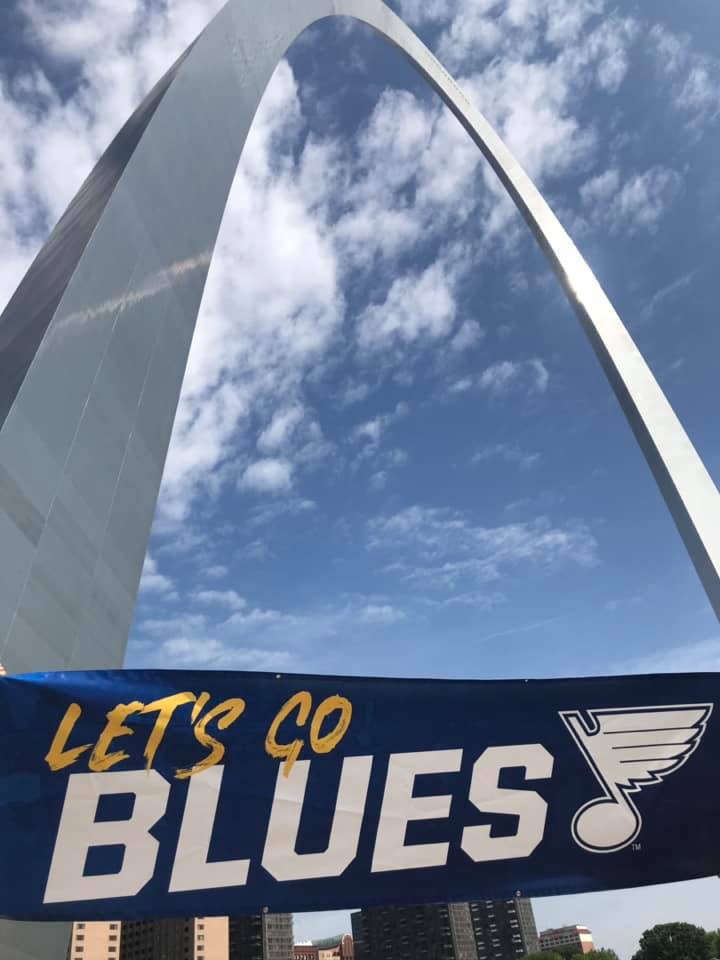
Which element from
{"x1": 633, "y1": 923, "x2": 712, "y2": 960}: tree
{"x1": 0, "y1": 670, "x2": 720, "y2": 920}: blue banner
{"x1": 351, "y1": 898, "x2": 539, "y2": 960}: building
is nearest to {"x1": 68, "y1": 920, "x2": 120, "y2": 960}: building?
{"x1": 351, "y1": 898, "x2": 539, "y2": 960}: building

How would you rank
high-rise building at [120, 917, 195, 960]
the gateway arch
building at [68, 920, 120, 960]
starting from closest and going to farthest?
the gateway arch
building at [68, 920, 120, 960]
high-rise building at [120, 917, 195, 960]

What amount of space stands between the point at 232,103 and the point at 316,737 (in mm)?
8566

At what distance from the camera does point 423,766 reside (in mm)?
3805

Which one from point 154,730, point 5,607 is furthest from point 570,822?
point 5,607

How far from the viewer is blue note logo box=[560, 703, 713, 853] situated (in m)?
3.97

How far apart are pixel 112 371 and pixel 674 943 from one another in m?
104

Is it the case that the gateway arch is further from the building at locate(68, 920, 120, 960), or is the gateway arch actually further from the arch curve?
the building at locate(68, 920, 120, 960)

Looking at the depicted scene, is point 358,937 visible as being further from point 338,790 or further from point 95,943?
point 338,790

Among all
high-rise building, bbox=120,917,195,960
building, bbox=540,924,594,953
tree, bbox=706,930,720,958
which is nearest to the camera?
tree, bbox=706,930,720,958

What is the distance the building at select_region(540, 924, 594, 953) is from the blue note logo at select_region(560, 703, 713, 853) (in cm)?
17231

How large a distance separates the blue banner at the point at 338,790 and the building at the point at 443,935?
468 feet

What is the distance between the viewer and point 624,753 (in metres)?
4.04

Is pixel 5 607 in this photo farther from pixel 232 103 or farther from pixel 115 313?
pixel 232 103

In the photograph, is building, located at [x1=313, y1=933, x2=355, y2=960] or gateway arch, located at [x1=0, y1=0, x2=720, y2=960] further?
building, located at [x1=313, y1=933, x2=355, y2=960]
